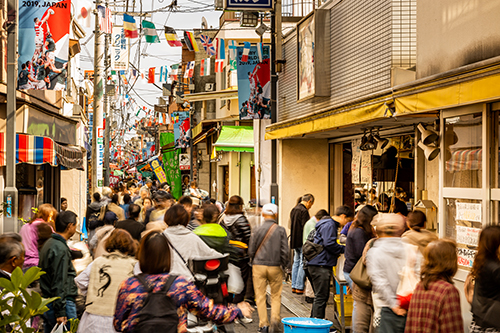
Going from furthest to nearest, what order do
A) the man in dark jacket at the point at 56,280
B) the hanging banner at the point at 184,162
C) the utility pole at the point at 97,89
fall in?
the hanging banner at the point at 184,162 → the utility pole at the point at 97,89 → the man in dark jacket at the point at 56,280

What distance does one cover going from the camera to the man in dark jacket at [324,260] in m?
8.98

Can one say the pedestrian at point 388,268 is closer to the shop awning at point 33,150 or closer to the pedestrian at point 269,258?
the pedestrian at point 269,258

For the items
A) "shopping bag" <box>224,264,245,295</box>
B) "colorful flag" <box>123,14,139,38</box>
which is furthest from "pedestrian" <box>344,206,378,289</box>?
"colorful flag" <box>123,14,139,38</box>

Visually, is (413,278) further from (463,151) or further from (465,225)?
(463,151)

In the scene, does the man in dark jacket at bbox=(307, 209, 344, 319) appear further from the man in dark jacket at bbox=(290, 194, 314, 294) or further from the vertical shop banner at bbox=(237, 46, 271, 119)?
the vertical shop banner at bbox=(237, 46, 271, 119)

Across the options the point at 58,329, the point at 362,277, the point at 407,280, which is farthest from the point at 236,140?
the point at 407,280

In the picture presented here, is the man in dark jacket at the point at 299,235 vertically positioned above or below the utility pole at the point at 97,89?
below

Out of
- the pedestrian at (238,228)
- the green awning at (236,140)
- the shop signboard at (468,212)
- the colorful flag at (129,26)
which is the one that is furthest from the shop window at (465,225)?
the colorful flag at (129,26)

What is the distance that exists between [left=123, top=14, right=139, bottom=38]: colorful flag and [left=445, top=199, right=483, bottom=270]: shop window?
56.4ft

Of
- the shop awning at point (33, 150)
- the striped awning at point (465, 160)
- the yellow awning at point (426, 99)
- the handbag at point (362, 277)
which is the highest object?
the yellow awning at point (426, 99)

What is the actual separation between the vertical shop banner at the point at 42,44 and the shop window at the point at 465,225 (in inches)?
357

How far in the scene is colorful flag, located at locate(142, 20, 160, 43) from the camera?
23.8 m

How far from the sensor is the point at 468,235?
746cm

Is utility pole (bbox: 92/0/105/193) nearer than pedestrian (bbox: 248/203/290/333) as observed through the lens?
No
